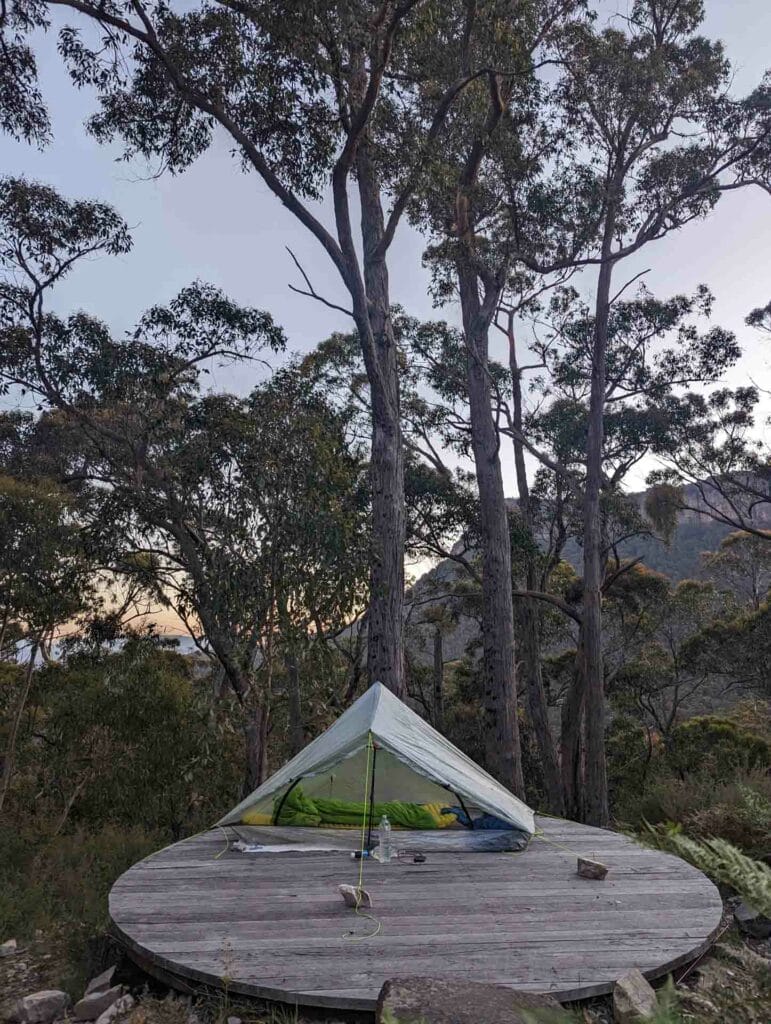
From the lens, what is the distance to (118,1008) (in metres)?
3.46

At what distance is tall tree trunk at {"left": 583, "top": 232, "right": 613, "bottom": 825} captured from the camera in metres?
12.3

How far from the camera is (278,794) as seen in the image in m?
5.74

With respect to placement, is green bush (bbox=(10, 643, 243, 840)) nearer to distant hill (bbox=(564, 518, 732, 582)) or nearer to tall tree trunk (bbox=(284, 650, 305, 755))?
tall tree trunk (bbox=(284, 650, 305, 755))

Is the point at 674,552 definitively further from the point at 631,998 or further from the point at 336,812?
the point at 631,998

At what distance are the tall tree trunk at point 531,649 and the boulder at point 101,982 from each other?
11612 mm

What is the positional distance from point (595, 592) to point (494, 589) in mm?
2443

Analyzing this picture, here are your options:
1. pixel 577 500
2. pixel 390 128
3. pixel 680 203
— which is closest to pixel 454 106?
pixel 390 128

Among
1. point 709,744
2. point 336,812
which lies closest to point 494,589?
point 336,812

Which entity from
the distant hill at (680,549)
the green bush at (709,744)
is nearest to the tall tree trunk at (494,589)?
the green bush at (709,744)

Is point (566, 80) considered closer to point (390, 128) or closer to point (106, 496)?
point (390, 128)

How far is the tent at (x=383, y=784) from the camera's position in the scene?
217 inches

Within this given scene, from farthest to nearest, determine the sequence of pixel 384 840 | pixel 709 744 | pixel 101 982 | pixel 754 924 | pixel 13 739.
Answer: pixel 709 744
pixel 13 739
pixel 384 840
pixel 754 924
pixel 101 982

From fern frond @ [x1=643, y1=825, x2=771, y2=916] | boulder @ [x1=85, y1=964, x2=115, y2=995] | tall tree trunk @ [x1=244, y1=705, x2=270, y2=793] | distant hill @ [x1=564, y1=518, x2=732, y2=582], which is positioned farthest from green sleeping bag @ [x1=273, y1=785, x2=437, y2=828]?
distant hill @ [x1=564, y1=518, x2=732, y2=582]

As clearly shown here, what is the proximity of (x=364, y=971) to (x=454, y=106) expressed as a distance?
34.3ft
